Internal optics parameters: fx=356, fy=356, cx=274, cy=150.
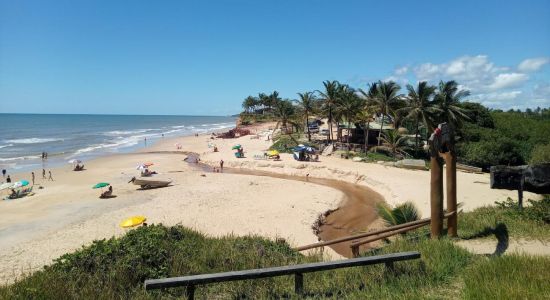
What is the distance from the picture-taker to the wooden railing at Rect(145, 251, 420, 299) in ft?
15.7

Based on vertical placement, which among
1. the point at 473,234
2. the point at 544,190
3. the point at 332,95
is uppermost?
the point at 332,95

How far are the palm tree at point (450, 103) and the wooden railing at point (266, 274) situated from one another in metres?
32.1

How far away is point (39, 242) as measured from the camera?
15094 millimetres

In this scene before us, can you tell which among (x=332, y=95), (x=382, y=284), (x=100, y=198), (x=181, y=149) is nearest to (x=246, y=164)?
(x=332, y=95)

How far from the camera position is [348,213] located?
63.7 feet

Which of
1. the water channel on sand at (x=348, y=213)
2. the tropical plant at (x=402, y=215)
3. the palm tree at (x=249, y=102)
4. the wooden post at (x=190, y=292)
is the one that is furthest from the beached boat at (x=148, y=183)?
the palm tree at (x=249, y=102)

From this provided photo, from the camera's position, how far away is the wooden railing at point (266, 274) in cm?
479

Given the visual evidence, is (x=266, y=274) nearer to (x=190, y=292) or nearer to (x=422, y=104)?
(x=190, y=292)

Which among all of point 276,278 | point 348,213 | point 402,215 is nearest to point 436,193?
point 402,215

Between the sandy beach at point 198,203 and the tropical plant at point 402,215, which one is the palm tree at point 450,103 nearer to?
the sandy beach at point 198,203

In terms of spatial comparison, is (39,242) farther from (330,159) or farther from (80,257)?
(330,159)

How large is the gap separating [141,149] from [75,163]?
752 inches

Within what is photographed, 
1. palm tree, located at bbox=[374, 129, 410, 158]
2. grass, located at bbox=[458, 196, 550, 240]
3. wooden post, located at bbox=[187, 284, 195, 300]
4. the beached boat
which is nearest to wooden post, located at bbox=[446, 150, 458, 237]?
grass, located at bbox=[458, 196, 550, 240]

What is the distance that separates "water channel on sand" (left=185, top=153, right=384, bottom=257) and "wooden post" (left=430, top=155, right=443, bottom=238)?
211 inches
